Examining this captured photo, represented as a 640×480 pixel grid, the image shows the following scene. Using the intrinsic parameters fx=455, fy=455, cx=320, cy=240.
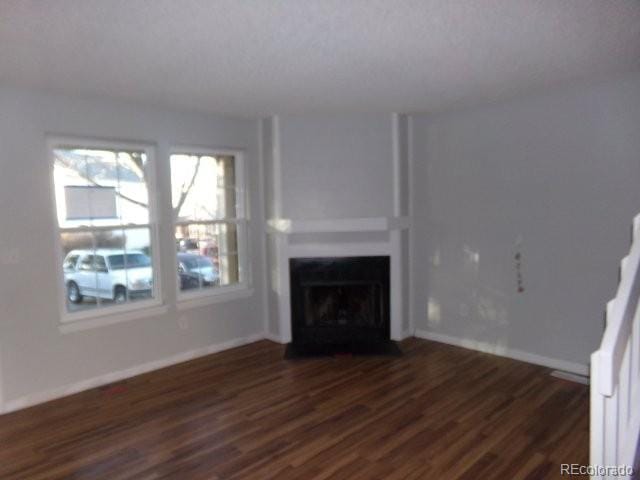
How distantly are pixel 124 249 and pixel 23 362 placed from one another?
1187 millimetres

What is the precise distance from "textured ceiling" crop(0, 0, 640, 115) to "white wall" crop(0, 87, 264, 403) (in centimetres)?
24

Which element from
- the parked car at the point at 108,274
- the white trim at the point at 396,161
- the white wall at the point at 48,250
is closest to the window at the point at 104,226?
the parked car at the point at 108,274

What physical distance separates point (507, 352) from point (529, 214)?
1.35 meters

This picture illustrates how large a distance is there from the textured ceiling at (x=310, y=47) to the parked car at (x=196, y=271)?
1586 mm

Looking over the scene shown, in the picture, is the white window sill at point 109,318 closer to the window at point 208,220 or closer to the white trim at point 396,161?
the window at point 208,220

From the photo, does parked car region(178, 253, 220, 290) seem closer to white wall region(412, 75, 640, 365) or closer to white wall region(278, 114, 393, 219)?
white wall region(278, 114, 393, 219)

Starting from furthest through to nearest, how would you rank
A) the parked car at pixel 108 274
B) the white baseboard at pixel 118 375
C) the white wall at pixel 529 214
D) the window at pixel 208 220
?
the window at pixel 208 220 < the parked car at pixel 108 274 < the white wall at pixel 529 214 < the white baseboard at pixel 118 375

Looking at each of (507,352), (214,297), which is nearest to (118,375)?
(214,297)

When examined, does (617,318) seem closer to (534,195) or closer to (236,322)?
(534,195)

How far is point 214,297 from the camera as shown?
4.74 meters

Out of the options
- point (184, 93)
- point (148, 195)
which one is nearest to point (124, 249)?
point (148, 195)

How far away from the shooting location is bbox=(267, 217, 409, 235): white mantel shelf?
182 inches

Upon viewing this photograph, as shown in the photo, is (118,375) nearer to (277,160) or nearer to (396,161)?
(277,160)

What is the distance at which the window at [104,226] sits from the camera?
12.5 feet
